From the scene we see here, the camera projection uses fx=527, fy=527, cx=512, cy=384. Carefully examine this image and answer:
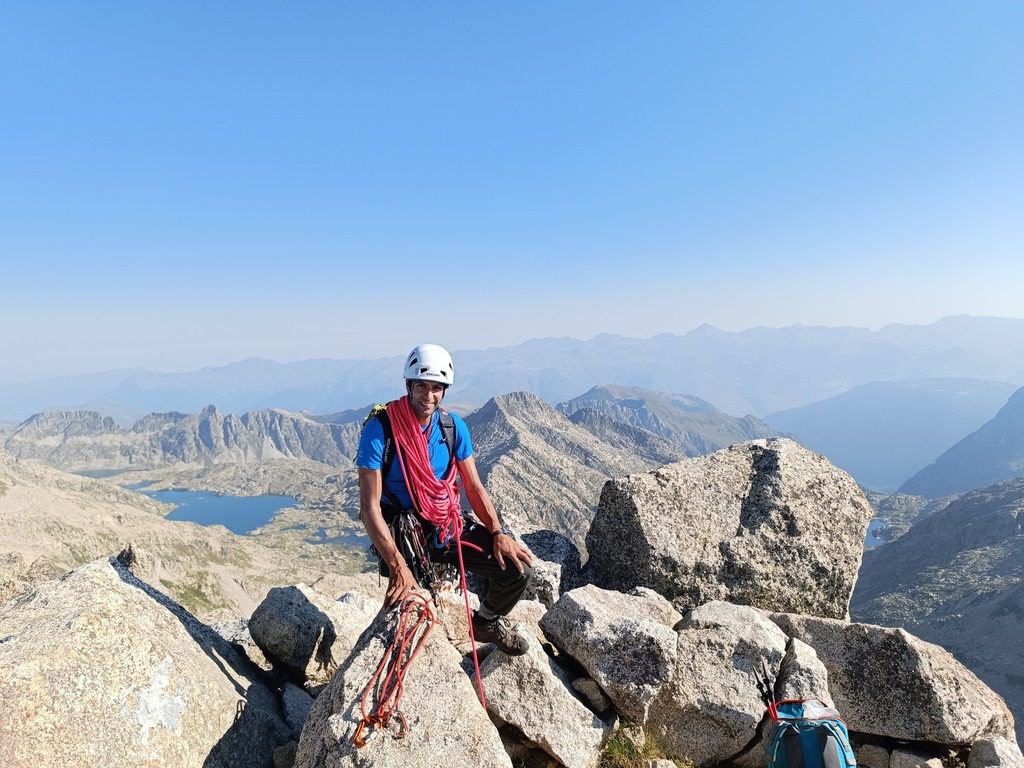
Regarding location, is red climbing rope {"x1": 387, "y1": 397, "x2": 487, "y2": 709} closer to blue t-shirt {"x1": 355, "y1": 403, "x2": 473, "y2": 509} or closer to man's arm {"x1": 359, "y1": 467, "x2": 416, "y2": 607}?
blue t-shirt {"x1": 355, "y1": 403, "x2": 473, "y2": 509}

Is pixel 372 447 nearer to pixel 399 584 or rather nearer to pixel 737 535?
pixel 399 584

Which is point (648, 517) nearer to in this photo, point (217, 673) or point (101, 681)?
point (217, 673)

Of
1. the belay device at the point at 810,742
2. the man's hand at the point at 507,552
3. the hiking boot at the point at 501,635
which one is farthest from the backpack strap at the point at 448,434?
the belay device at the point at 810,742

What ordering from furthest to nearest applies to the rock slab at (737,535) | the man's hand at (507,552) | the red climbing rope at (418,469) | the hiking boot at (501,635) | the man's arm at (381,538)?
the rock slab at (737,535), the man's hand at (507,552), the hiking boot at (501,635), the red climbing rope at (418,469), the man's arm at (381,538)

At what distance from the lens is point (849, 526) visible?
15.5 metres

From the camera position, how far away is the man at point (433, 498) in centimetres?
873

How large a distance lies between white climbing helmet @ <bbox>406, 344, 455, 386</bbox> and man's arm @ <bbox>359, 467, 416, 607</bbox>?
1.76m

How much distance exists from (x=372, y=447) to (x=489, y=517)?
8.79ft

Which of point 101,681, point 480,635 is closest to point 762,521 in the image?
point 480,635

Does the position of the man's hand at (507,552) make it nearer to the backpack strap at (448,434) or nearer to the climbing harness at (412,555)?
the climbing harness at (412,555)

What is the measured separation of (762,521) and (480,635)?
9.57m

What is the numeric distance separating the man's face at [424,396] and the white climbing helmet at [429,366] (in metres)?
0.12

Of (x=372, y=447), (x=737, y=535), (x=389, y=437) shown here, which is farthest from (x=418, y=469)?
(x=737, y=535)

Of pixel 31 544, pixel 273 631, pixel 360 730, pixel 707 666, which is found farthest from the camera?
pixel 31 544
